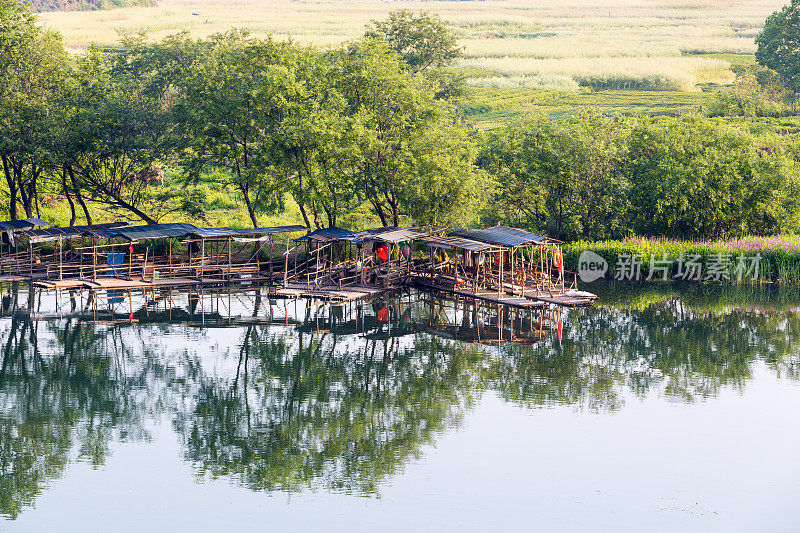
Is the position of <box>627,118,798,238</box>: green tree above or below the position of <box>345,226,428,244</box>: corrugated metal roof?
above

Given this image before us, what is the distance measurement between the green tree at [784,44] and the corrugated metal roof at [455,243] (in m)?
58.4

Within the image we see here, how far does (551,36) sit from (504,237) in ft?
379

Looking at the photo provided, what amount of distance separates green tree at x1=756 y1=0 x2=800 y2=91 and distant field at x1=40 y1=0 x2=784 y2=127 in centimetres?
800

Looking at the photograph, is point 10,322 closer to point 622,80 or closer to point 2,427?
point 2,427

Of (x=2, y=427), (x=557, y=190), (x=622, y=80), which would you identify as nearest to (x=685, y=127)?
(x=557, y=190)

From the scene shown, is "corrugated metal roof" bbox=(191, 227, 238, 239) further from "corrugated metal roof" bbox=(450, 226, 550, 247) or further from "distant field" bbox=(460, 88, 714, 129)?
"distant field" bbox=(460, 88, 714, 129)

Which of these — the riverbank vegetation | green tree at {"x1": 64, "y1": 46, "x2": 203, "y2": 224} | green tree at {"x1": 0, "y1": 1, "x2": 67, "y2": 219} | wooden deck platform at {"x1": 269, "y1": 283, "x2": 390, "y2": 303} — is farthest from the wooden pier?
green tree at {"x1": 0, "y1": 1, "x2": 67, "y2": 219}

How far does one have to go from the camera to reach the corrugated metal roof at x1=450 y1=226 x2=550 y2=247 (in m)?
42.1

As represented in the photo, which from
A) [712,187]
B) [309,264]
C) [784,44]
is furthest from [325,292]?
[784,44]

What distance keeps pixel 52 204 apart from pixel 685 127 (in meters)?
41.5

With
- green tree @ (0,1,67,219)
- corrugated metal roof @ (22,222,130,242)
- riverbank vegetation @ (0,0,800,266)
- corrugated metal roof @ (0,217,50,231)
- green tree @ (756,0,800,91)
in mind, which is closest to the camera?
corrugated metal roof @ (22,222,130,242)

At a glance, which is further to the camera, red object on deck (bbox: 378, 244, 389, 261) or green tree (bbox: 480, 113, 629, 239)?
green tree (bbox: 480, 113, 629, 239)

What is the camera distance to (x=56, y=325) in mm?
36844

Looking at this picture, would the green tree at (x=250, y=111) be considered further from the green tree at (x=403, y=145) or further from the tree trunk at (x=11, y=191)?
the tree trunk at (x=11, y=191)
